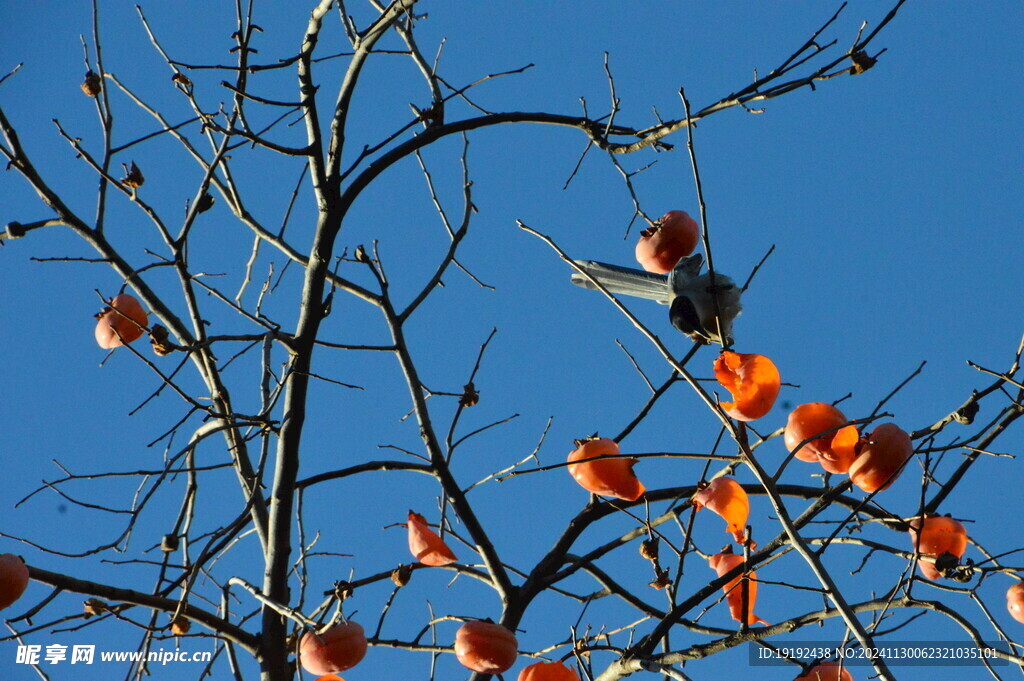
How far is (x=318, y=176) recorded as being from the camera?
10.5ft

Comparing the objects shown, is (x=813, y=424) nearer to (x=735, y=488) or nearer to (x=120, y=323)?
(x=735, y=488)

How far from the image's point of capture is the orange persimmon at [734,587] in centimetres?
286

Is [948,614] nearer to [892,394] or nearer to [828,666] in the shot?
[828,666]

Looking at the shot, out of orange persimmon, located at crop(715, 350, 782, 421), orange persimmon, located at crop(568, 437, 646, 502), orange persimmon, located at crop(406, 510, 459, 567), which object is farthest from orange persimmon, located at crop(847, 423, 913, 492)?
orange persimmon, located at crop(406, 510, 459, 567)

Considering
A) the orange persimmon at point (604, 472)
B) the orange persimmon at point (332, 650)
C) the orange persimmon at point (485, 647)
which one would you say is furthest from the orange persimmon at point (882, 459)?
the orange persimmon at point (332, 650)

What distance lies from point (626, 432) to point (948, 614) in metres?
1.20

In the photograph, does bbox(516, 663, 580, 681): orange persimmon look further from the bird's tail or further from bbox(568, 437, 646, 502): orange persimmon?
the bird's tail

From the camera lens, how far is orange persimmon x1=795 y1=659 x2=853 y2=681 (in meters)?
2.72

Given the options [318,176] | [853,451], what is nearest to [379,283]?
[318,176]

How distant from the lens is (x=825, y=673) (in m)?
2.73

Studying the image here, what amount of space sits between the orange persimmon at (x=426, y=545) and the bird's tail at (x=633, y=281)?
2497mm

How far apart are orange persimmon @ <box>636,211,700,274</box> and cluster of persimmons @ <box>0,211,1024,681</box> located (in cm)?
64

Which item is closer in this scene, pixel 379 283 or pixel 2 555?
pixel 2 555

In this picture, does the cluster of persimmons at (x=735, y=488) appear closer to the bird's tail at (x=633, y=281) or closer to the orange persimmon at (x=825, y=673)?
the orange persimmon at (x=825, y=673)
